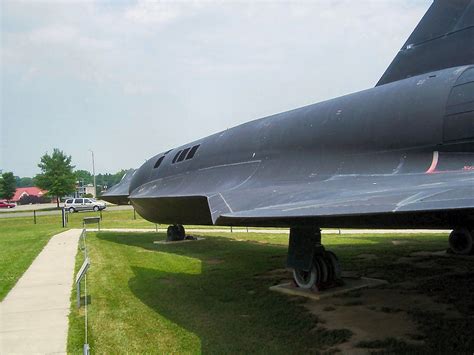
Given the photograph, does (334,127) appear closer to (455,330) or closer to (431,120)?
(431,120)

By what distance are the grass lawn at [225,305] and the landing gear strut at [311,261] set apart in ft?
1.60

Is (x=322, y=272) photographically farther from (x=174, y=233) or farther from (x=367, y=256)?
(x=174, y=233)

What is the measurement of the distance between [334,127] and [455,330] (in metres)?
3.28

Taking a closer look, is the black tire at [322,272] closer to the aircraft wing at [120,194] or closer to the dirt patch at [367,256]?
the dirt patch at [367,256]

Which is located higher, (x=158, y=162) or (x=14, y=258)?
(x=158, y=162)

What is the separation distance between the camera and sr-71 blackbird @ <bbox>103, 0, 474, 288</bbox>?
4465 mm

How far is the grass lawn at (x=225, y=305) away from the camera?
545 centimetres

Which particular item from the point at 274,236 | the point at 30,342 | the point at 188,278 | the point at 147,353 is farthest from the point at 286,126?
the point at 274,236

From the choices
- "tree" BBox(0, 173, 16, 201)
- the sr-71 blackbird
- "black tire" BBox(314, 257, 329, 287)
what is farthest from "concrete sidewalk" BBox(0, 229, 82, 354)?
"tree" BBox(0, 173, 16, 201)

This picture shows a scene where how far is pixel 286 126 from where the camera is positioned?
8203mm

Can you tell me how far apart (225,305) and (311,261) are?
155 cm

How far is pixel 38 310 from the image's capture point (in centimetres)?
729

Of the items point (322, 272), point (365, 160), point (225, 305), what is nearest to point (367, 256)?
point (322, 272)

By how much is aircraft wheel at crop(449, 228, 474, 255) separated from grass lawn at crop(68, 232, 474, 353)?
952mm
